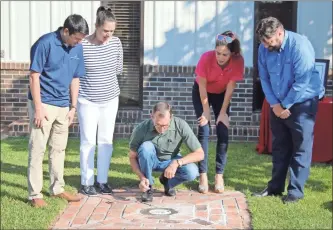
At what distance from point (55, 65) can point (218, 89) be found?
172 centimetres

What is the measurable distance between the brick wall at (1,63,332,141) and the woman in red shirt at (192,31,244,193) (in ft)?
10.3

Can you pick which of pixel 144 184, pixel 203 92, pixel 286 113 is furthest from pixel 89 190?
pixel 286 113

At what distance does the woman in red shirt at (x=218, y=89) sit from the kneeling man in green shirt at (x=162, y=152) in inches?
17.2

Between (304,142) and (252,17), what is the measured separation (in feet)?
13.2

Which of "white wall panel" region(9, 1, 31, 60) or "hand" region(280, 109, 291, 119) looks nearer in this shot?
"hand" region(280, 109, 291, 119)

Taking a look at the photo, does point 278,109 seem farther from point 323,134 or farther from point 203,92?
point 323,134

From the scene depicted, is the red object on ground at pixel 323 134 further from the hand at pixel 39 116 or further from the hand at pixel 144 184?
the hand at pixel 39 116

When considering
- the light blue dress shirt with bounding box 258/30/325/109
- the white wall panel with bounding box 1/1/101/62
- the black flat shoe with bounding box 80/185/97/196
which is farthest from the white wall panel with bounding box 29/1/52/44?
the light blue dress shirt with bounding box 258/30/325/109

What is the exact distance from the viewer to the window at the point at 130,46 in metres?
9.73

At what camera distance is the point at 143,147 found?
5848mm

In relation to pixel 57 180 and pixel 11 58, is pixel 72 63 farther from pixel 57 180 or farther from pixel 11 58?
pixel 11 58

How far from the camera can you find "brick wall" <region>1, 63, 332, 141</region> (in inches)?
376

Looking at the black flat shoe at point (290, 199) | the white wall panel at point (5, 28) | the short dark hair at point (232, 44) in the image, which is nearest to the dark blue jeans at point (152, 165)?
the black flat shoe at point (290, 199)

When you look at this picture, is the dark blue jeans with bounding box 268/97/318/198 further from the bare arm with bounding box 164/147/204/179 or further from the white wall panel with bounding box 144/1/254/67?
the white wall panel with bounding box 144/1/254/67
